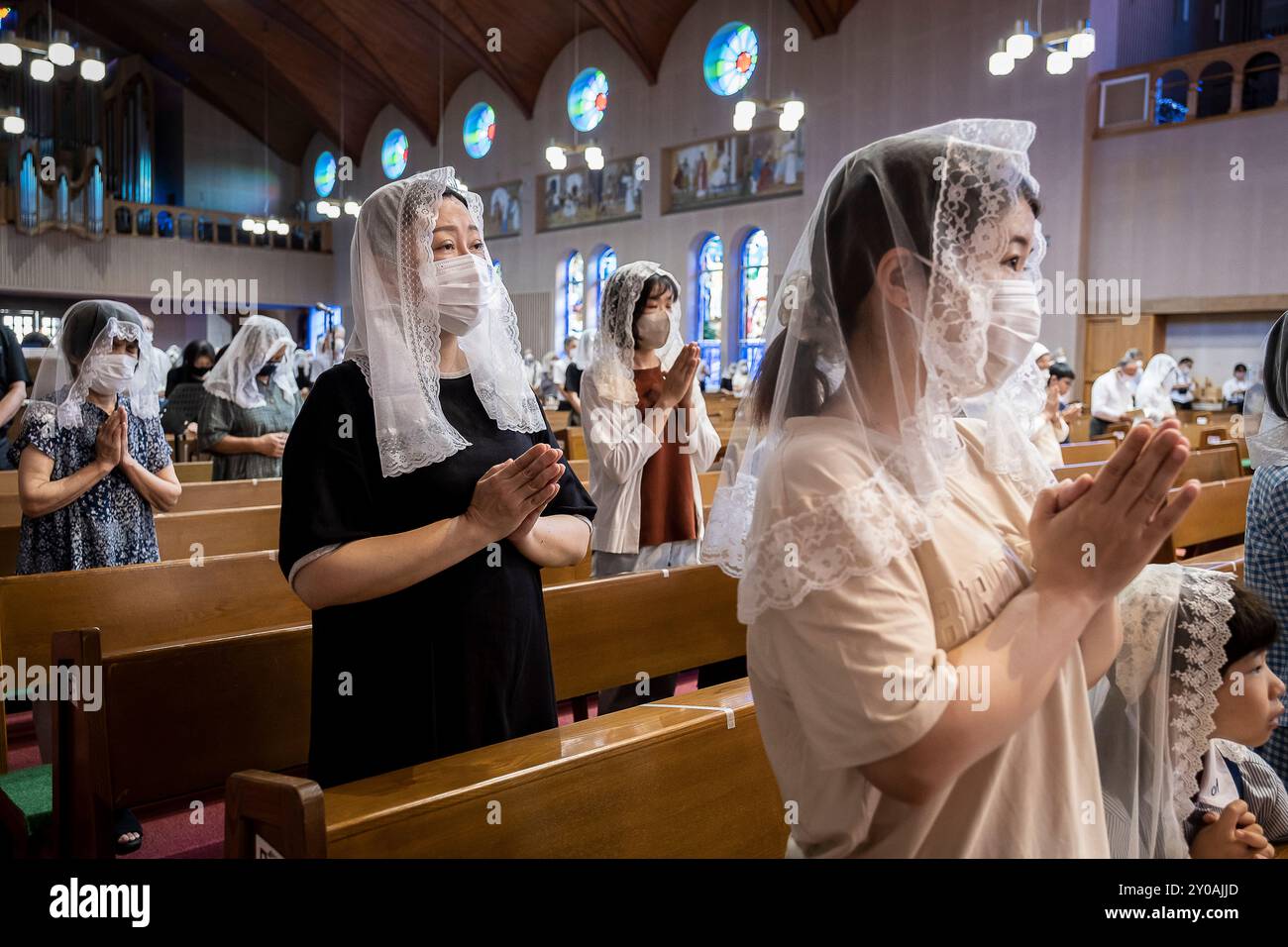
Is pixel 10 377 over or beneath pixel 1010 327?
over

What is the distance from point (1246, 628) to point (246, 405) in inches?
166

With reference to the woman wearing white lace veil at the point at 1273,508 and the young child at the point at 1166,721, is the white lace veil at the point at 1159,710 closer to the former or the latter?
the young child at the point at 1166,721

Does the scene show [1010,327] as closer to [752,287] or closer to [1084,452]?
[1084,452]

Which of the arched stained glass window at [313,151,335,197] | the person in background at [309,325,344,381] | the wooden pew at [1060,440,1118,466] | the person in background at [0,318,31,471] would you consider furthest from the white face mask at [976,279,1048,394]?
the arched stained glass window at [313,151,335,197]

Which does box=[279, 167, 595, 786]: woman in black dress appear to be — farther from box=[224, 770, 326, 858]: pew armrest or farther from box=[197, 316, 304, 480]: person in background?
box=[197, 316, 304, 480]: person in background

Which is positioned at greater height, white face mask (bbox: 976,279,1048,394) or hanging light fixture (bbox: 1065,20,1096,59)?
hanging light fixture (bbox: 1065,20,1096,59)

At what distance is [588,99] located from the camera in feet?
62.8

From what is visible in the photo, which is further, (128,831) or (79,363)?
(79,363)

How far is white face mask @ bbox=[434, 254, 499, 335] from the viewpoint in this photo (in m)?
1.79

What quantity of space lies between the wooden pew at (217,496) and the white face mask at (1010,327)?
4.21 metres

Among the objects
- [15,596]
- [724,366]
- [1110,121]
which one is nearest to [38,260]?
[724,366]

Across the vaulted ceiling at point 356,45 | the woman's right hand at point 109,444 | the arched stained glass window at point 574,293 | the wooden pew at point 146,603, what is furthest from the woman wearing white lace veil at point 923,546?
the arched stained glass window at point 574,293

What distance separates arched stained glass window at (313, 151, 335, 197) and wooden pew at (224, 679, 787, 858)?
23.6 m

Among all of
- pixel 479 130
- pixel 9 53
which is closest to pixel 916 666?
pixel 9 53
